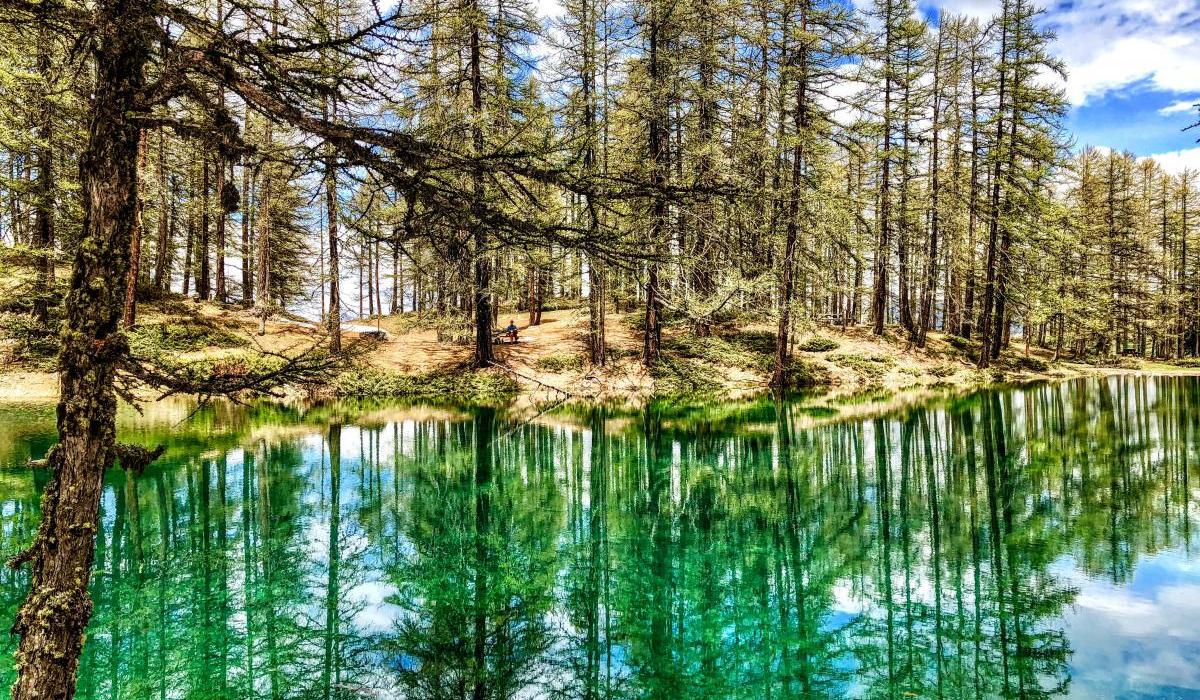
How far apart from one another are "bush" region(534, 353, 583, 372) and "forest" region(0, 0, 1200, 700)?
1.46 meters

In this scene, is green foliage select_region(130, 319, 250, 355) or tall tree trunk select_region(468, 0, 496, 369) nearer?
tall tree trunk select_region(468, 0, 496, 369)

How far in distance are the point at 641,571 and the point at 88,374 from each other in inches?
219

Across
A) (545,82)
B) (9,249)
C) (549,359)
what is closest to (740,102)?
(545,82)

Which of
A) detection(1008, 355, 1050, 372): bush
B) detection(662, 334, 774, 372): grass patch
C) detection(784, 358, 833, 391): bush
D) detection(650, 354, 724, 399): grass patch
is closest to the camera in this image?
detection(650, 354, 724, 399): grass patch

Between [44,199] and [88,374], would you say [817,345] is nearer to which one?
[88,374]

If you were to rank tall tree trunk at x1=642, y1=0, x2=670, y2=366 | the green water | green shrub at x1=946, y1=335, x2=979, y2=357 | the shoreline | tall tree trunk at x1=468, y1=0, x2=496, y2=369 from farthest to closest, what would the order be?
green shrub at x1=946, y1=335, x2=979, y2=357
the shoreline
tall tree trunk at x1=642, y1=0, x2=670, y2=366
tall tree trunk at x1=468, y1=0, x2=496, y2=369
the green water

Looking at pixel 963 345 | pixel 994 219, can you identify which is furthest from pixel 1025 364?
pixel 994 219

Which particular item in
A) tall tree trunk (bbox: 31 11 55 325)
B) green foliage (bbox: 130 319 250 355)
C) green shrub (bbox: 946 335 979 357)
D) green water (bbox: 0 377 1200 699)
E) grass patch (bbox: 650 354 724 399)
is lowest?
green water (bbox: 0 377 1200 699)

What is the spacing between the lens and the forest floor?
22.8 meters

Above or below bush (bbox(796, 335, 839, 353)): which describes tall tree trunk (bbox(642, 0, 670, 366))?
above

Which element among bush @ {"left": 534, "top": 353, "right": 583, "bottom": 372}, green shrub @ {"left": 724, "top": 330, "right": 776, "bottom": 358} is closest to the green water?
bush @ {"left": 534, "top": 353, "right": 583, "bottom": 372}

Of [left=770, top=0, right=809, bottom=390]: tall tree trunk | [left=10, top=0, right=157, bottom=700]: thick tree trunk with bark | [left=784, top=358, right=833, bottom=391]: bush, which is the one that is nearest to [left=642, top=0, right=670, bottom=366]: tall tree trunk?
[left=770, top=0, right=809, bottom=390]: tall tree trunk

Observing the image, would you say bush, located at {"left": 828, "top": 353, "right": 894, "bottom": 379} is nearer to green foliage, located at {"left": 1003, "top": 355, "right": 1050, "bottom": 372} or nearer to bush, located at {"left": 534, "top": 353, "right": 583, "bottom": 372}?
green foliage, located at {"left": 1003, "top": 355, "right": 1050, "bottom": 372}

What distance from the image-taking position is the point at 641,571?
22.4 feet
